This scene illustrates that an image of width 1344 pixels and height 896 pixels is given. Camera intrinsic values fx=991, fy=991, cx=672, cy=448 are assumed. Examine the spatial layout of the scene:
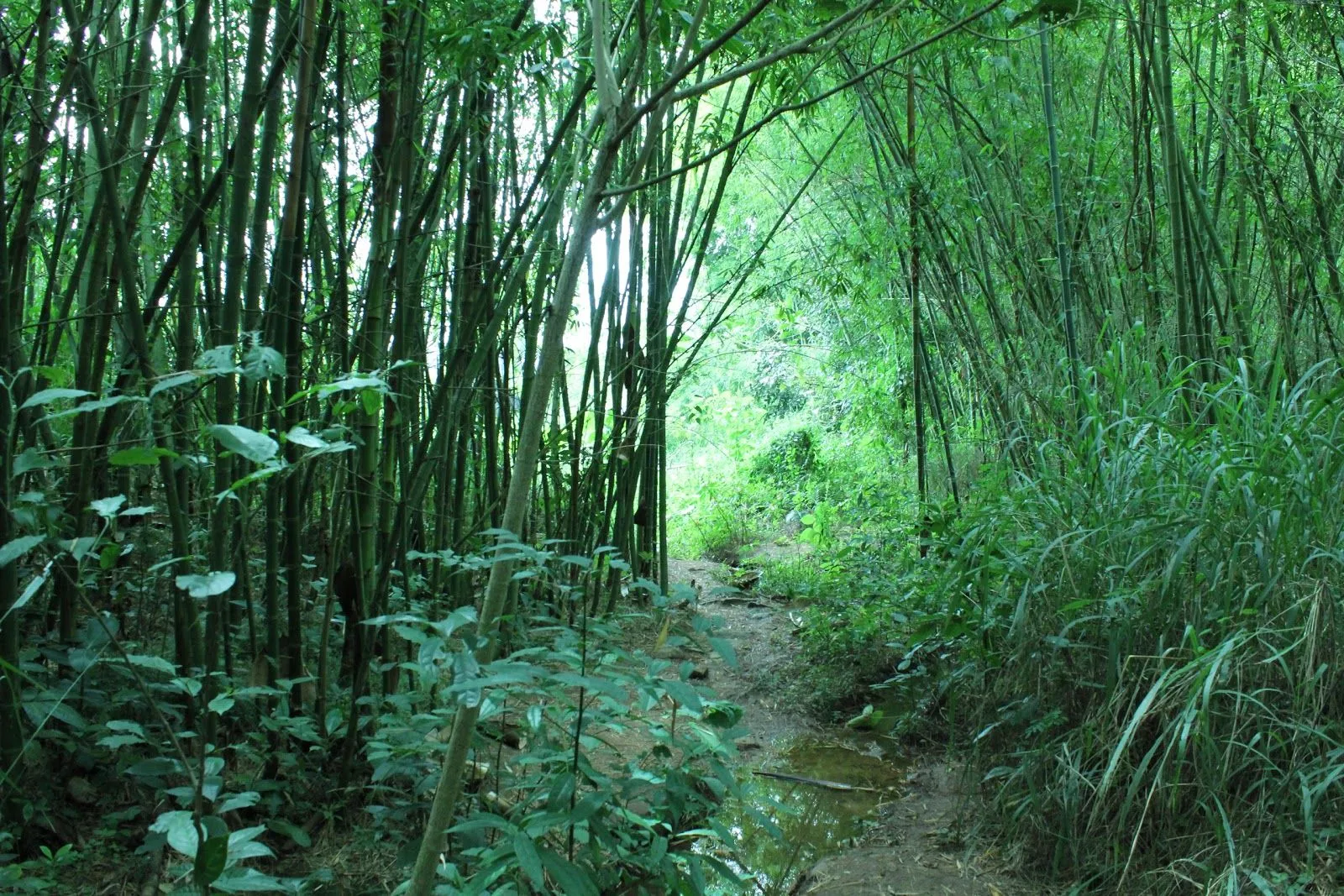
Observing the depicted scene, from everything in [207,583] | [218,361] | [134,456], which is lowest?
[207,583]

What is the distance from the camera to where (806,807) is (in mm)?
2600

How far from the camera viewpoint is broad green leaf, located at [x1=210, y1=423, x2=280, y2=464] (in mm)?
986

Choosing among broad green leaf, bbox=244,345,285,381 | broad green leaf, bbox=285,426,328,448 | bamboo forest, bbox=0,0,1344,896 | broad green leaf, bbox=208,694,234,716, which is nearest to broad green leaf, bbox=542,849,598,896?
bamboo forest, bbox=0,0,1344,896

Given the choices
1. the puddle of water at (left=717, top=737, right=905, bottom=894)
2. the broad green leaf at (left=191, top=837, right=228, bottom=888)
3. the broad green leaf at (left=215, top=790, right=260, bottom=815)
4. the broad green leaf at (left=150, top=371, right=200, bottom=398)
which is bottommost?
the puddle of water at (left=717, top=737, right=905, bottom=894)

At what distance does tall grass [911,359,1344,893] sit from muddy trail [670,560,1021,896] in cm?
18

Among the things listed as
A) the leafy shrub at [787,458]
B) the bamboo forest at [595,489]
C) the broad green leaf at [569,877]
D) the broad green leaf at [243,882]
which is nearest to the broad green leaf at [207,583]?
the bamboo forest at [595,489]

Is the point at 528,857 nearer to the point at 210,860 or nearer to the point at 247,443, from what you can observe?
the point at 210,860

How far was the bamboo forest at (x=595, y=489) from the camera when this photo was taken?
4.93 ft

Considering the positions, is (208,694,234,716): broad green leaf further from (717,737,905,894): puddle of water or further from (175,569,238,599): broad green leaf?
(717,737,905,894): puddle of water

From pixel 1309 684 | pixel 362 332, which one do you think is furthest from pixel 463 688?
pixel 1309 684

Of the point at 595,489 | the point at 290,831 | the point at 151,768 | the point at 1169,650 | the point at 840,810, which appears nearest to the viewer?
the point at 151,768

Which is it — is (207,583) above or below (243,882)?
above

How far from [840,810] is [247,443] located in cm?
203

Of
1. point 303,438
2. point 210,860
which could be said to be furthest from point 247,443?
point 210,860
